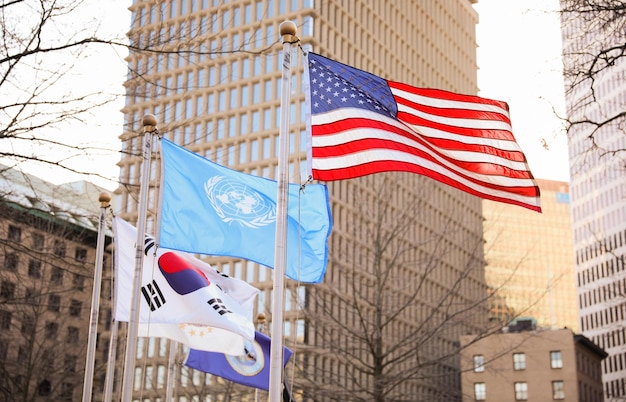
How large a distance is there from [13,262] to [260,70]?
229 feet

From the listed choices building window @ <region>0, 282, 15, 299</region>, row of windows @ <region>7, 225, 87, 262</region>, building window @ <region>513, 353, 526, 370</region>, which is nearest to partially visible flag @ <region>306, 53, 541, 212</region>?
row of windows @ <region>7, 225, 87, 262</region>

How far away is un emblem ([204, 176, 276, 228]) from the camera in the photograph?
47.8ft

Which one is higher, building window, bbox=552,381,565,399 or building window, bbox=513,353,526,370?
building window, bbox=513,353,526,370

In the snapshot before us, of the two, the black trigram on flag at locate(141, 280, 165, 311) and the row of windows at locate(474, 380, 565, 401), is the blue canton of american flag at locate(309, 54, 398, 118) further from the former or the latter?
the row of windows at locate(474, 380, 565, 401)

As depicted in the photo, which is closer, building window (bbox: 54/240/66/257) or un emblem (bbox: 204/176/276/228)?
un emblem (bbox: 204/176/276/228)

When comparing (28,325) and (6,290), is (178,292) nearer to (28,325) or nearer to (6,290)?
(6,290)

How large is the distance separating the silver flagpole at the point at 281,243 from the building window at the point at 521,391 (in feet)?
268

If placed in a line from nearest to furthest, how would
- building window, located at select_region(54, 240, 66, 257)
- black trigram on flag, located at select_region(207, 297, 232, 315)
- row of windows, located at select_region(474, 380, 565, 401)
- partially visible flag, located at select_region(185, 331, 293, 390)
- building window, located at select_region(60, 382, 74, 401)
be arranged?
1. black trigram on flag, located at select_region(207, 297, 232, 315)
2. partially visible flag, located at select_region(185, 331, 293, 390)
3. building window, located at select_region(54, 240, 66, 257)
4. building window, located at select_region(60, 382, 74, 401)
5. row of windows, located at select_region(474, 380, 565, 401)

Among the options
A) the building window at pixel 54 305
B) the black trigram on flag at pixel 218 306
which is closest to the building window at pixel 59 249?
the building window at pixel 54 305

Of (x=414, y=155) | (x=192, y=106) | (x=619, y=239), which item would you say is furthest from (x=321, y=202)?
(x=619, y=239)

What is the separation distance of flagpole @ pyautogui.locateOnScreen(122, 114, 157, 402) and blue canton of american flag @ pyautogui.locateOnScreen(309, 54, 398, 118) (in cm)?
363

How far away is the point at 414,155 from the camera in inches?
509

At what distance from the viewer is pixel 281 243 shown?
12.0 metres

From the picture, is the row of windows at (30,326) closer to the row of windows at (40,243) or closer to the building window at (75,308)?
the building window at (75,308)
